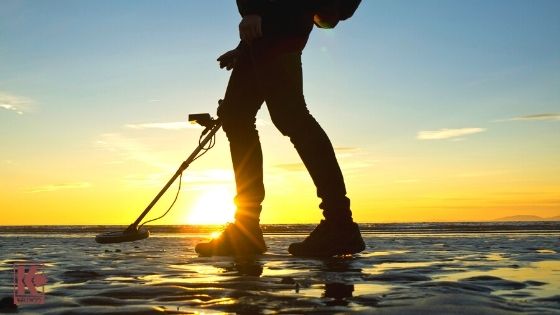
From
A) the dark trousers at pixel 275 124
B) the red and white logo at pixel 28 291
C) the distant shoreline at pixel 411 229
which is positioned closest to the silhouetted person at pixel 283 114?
the dark trousers at pixel 275 124

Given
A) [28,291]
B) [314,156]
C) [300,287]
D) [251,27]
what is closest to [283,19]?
[251,27]

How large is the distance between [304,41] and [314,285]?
308 centimetres

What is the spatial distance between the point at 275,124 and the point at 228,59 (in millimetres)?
1018

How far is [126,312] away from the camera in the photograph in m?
2.09

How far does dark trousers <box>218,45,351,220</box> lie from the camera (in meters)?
5.08

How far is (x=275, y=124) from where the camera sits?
5305 millimetres

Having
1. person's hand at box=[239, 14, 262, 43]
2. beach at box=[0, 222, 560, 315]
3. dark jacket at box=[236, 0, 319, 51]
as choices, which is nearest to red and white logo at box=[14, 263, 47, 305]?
beach at box=[0, 222, 560, 315]

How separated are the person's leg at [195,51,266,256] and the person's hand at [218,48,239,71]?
12cm

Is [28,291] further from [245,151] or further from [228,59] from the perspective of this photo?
[228,59]

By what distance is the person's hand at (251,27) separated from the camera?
509cm

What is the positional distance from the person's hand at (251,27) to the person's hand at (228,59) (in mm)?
516

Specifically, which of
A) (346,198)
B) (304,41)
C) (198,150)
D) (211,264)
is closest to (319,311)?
(211,264)

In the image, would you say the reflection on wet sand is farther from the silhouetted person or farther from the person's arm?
the person's arm

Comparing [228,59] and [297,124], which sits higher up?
[228,59]
